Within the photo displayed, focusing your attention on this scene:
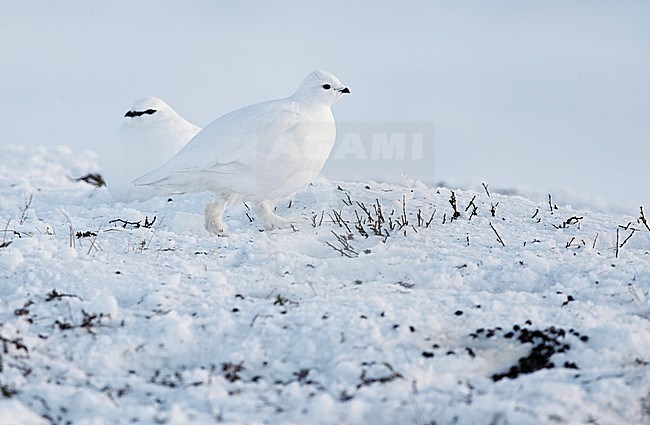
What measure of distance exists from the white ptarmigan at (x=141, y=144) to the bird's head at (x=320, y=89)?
209 centimetres

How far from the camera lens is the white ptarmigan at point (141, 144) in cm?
712

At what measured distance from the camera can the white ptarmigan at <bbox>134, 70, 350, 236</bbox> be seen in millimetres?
5043

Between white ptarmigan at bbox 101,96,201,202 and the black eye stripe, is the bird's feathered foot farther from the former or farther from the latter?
the black eye stripe

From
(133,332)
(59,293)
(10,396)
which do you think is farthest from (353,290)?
(10,396)

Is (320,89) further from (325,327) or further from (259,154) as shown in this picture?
(325,327)

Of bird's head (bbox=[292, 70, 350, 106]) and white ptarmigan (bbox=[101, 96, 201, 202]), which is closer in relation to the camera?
bird's head (bbox=[292, 70, 350, 106])

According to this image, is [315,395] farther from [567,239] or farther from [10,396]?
[567,239]

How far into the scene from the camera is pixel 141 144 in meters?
7.23

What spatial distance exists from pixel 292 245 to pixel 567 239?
1.78 meters

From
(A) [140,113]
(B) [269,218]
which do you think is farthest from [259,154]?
(A) [140,113]

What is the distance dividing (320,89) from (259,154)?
30.2 inches

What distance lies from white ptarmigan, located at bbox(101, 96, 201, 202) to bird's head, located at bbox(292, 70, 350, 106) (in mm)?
2090

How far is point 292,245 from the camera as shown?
4777 millimetres

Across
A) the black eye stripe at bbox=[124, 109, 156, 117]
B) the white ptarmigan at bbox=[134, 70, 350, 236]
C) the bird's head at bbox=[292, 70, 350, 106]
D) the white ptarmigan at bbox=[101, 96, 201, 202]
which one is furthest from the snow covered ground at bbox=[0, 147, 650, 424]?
the black eye stripe at bbox=[124, 109, 156, 117]
